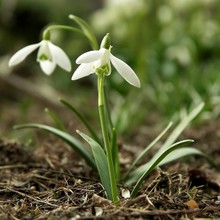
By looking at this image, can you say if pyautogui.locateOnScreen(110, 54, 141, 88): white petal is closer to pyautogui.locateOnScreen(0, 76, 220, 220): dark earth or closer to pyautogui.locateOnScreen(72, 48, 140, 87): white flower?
pyautogui.locateOnScreen(72, 48, 140, 87): white flower

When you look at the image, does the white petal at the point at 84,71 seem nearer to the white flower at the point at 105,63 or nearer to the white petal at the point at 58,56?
the white flower at the point at 105,63

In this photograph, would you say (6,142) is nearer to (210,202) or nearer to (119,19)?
(210,202)

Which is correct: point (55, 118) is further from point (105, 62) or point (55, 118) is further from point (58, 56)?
point (105, 62)

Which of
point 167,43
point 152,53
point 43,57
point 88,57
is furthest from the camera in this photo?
point 167,43

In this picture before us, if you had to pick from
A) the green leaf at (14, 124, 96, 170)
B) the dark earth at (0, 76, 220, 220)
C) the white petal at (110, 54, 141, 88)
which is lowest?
the dark earth at (0, 76, 220, 220)

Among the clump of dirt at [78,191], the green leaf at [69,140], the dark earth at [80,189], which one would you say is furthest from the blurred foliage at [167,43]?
the green leaf at [69,140]

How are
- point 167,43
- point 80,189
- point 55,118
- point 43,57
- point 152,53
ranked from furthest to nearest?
1. point 167,43
2. point 152,53
3. point 55,118
4. point 43,57
5. point 80,189

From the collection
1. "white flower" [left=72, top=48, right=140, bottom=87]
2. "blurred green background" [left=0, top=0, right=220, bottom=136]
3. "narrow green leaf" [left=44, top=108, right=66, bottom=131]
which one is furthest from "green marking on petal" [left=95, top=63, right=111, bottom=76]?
"blurred green background" [left=0, top=0, right=220, bottom=136]

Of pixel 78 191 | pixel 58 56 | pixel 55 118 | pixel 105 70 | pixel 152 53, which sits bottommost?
pixel 78 191

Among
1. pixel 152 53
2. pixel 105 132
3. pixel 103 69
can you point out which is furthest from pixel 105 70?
pixel 152 53
